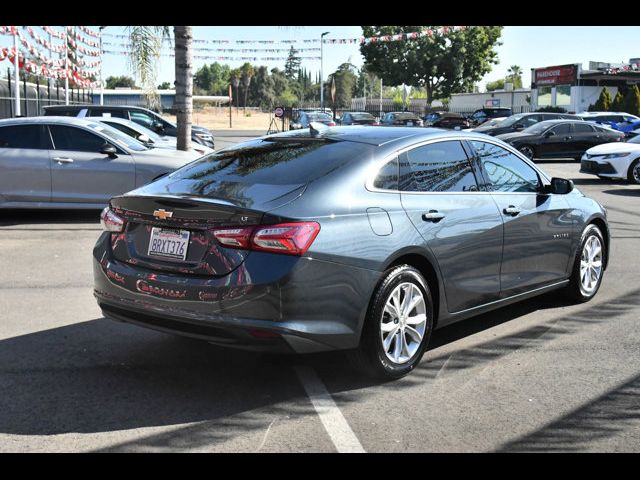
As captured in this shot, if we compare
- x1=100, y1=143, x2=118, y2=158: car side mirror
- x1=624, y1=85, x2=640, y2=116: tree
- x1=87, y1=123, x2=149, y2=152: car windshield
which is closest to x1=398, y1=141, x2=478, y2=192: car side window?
x1=100, y1=143, x2=118, y2=158: car side mirror

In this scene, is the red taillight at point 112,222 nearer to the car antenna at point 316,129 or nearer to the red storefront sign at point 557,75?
the car antenna at point 316,129

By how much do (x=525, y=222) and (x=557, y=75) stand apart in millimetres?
56473

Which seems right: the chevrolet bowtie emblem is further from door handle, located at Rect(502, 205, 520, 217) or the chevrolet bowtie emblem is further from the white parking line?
door handle, located at Rect(502, 205, 520, 217)

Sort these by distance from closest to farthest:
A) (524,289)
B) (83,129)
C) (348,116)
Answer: (524,289) → (83,129) → (348,116)

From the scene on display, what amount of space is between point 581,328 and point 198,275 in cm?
333

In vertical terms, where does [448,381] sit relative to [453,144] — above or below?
below

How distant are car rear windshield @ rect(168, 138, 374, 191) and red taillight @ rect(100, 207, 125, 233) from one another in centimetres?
48

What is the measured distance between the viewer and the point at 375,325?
15.5 ft

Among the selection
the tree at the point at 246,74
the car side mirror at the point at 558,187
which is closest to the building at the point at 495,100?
the car side mirror at the point at 558,187

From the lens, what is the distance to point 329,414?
4359 mm

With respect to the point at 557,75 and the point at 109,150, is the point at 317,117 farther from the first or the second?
the point at 109,150
